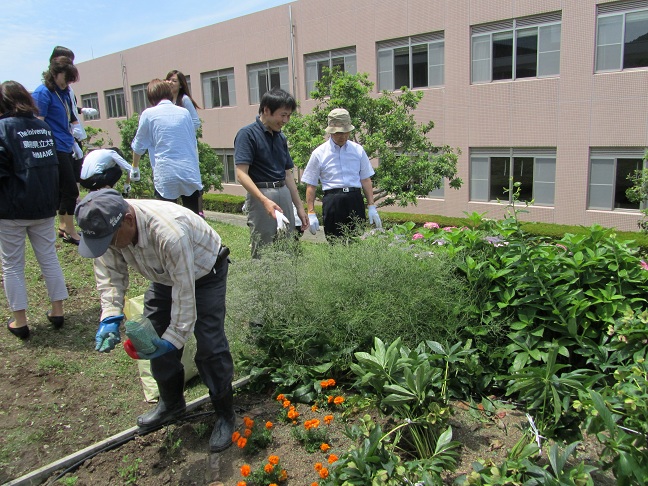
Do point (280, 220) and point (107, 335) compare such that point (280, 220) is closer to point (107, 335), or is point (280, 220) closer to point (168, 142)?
point (168, 142)

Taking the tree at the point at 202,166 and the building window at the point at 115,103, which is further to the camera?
the building window at the point at 115,103

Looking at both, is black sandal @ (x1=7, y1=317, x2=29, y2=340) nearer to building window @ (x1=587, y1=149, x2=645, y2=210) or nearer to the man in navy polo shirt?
the man in navy polo shirt

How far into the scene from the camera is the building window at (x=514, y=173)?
40.4ft

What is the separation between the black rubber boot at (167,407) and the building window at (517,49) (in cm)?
1176

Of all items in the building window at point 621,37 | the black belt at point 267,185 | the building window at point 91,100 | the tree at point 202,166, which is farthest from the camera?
the building window at point 91,100

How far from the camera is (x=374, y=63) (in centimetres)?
1485

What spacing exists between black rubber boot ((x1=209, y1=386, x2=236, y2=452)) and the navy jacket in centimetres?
214

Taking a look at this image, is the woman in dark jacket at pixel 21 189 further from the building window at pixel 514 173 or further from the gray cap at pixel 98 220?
the building window at pixel 514 173

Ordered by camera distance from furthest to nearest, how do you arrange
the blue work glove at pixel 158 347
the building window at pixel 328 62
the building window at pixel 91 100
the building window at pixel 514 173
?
the building window at pixel 91 100
the building window at pixel 328 62
the building window at pixel 514 173
the blue work glove at pixel 158 347

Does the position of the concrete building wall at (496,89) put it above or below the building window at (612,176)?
above

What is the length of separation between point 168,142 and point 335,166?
148 cm

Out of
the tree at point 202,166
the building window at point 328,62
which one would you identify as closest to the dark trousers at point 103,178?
the tree at point 202,166

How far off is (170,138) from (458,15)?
10.7 meters

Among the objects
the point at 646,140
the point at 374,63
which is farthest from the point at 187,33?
the point at 646,140
